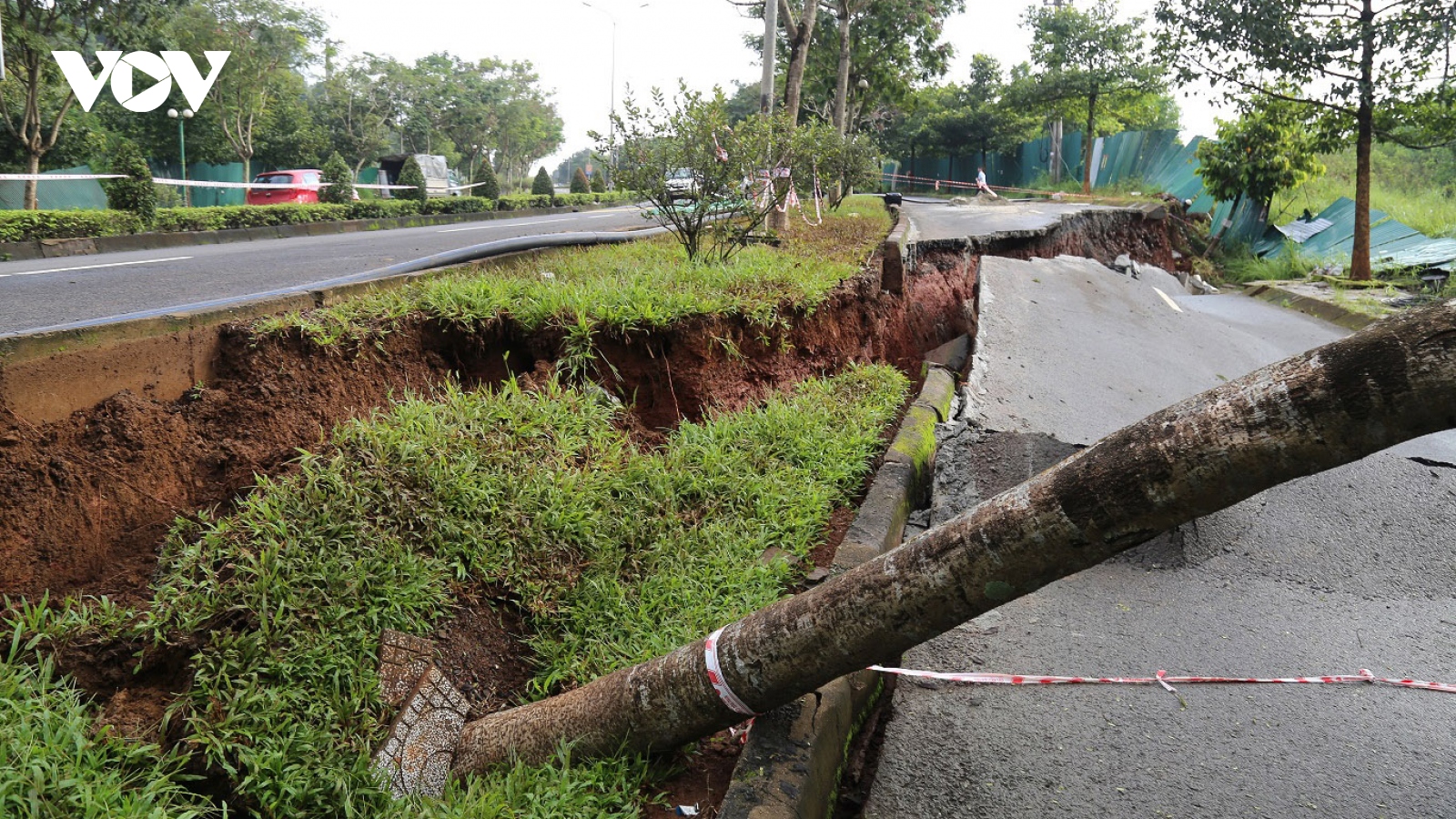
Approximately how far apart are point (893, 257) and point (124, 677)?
24.4ft

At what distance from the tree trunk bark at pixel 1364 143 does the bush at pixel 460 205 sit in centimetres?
1738

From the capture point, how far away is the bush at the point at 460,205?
21844 mm

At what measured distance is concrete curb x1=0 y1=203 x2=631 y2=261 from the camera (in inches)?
458

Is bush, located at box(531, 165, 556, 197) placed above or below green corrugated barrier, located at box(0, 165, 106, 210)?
above

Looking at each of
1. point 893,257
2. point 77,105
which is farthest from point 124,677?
point 77,105

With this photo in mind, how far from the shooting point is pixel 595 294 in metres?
5.18

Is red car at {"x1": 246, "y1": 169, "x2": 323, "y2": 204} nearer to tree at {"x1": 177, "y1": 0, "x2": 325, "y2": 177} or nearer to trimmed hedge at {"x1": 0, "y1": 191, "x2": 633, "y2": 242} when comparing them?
trimmed hedge at {"x1": 0, "y1": 191, "x2": 633, "y2": 242}

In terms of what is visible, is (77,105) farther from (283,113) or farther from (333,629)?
(333,629)

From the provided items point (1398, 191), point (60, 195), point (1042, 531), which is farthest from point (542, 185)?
point (1042, 531)

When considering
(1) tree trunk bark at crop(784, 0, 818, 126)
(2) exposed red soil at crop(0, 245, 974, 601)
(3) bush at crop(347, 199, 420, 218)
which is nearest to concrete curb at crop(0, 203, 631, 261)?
(3) bush at crop(347, 199, 420, 218)

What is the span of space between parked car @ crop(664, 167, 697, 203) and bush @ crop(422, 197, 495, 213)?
15.7m

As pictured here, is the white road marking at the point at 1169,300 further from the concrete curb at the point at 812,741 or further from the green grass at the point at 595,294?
the concrete curb at the point at 812,741

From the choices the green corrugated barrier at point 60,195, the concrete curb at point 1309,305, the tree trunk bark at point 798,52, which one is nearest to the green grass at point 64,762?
the tree trunk bark at point 798,52

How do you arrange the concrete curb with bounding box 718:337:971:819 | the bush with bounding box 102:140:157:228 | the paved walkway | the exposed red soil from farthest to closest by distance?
the bush with bounding box 102:140:157:228 < the exposed red soil < the paved walkway < the concrete curb with bounding box 718:337:971:819
